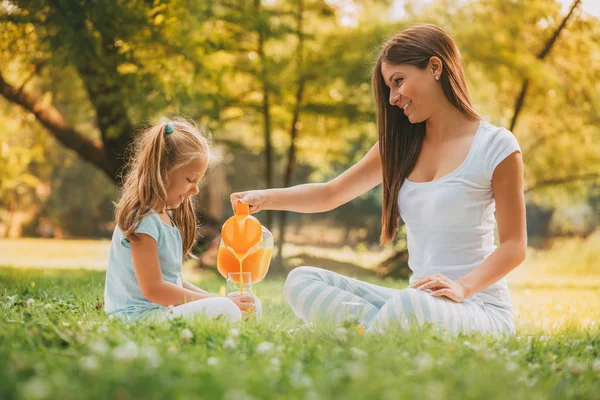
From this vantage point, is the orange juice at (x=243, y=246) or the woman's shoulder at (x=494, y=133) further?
the orange juice at (x=243, y=246)

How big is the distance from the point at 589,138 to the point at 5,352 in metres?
8.03

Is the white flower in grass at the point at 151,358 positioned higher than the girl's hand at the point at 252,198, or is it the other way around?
the girl's hand at the point at 252,198

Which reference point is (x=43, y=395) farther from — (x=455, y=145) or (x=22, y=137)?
(x=22, y=137)

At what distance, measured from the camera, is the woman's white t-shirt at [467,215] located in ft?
8.59

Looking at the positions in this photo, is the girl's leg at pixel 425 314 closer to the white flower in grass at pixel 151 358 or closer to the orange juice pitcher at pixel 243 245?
the orange juice pitcher at pixel 243 245

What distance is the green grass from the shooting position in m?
→ 1.41

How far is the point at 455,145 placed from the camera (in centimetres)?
278

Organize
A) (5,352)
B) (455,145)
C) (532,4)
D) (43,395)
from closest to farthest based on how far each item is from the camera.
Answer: (43,395)
(5,352)
(455,145)
(532,4)

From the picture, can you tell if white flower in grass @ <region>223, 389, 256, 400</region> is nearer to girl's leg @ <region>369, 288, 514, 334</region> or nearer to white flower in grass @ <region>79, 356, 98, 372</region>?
white flower in grass @ <region>79, 356, 98, 372</region>

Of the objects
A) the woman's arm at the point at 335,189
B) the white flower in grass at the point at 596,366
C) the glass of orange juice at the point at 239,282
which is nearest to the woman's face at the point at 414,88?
the woman's arm at the point at 335,189

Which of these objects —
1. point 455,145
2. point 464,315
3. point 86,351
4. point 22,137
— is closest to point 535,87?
point 455,145

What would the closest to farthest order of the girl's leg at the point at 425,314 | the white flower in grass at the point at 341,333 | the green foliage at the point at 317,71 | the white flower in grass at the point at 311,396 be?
the white flower in grass at the point at 311,396, the white flower in grass at the point at 341,333, the girl's leg at the point at 425,314, the green foliage at the point at 317,71

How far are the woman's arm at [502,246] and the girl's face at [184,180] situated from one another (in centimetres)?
103

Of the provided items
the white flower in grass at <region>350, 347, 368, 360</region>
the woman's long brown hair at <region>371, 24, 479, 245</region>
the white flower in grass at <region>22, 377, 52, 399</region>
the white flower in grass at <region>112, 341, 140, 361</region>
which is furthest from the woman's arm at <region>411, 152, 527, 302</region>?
the white flower in grass at <region>22, 377, 52, 399</region>
